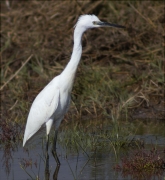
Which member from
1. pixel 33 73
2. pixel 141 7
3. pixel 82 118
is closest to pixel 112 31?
pixel 141 7

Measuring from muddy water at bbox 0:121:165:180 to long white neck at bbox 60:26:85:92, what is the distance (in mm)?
796

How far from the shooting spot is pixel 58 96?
18.9 ft

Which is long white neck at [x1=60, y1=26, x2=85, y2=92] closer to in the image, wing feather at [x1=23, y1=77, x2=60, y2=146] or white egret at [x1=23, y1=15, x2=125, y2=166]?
white egret at [x1=23, y1=15, x2=125, y2=166]

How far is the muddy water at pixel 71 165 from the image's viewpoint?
5.19 metres

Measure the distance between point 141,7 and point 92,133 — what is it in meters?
3.90

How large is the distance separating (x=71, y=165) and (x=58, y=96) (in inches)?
30.0

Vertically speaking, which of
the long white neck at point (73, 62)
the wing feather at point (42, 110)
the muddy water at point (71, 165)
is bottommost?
the muddy water at point (71, 165)

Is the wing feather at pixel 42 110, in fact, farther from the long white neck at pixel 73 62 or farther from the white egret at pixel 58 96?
the long white neck at pixel 73 62

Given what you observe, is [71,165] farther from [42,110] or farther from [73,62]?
[73,62]

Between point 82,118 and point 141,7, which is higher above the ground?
point 141,7

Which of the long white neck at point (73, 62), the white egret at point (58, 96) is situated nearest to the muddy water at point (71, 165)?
the white egret at point (58, 96)

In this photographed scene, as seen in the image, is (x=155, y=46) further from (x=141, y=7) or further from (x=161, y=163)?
(x=161, y=163)

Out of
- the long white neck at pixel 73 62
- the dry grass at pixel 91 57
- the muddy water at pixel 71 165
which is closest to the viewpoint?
the muddy water at pixel 71 165

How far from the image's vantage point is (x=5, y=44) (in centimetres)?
982
